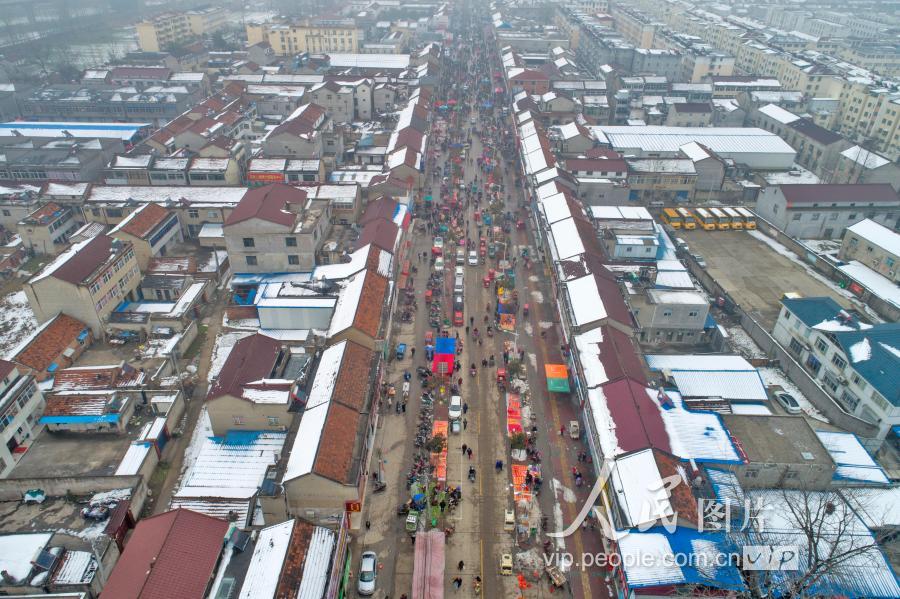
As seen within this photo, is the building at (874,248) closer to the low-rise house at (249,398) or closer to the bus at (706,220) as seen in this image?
the bus at (706,220)

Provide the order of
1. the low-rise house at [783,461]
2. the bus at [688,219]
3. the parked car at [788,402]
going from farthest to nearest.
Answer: the bus at [688,219]
the parked car at [788,402]
the low-rise house at [783,461]

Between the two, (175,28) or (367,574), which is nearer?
(367,574)

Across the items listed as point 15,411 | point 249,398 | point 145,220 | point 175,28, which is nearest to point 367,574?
point 249,398

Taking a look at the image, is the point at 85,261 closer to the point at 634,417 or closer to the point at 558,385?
the point at 558,385

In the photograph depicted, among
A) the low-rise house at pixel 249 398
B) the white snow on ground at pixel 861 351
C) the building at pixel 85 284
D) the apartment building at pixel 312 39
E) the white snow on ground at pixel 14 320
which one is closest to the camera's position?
the low-rise house at pixel 249 398

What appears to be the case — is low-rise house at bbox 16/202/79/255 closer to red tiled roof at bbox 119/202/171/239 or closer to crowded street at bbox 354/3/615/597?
red tiled roof at bbox 119/202/171/239

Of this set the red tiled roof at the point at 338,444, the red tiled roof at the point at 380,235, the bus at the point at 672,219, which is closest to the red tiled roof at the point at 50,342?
the red tiled roof at the point at 380,235
